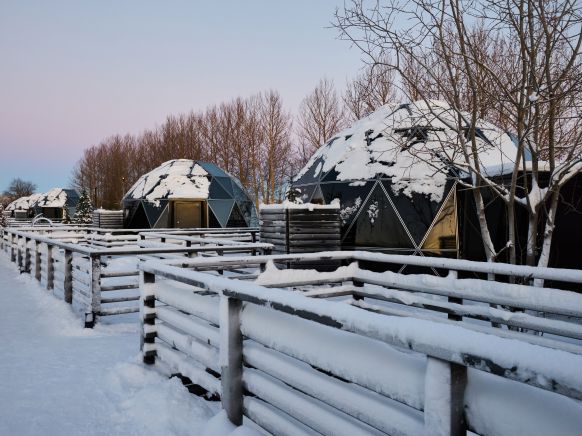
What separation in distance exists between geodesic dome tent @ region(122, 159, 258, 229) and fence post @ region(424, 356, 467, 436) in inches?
888

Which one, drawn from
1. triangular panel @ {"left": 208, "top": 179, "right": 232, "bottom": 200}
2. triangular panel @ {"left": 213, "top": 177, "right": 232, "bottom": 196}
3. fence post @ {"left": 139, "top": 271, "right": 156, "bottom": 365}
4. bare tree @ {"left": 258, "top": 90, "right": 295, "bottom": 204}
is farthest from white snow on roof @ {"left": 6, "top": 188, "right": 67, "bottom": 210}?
fence post @ {"left": 139, "top": 271, "right": 156, "bottom": 365}

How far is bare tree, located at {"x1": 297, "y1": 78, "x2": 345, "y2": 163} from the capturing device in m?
32.6

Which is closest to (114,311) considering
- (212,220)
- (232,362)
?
(232,362)

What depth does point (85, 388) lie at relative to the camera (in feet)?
13.3

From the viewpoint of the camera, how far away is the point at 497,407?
1450mm

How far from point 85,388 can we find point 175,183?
68.0 feet

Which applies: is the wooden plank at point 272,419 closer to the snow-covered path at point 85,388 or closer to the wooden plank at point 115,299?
the snow-covered path at point 85,388

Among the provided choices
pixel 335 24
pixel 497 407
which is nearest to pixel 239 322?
pixel 497 407

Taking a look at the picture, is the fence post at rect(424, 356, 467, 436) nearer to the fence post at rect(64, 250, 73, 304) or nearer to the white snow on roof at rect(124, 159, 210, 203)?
the fence post at rect(64, 250, 73, 304)

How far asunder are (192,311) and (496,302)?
2803mm

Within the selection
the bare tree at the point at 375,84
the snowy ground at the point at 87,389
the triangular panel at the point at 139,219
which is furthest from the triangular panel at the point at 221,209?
the snowy ground at the point at 87,389

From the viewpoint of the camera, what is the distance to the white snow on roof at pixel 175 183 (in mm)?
23547

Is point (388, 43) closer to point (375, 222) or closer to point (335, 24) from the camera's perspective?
point (335, 24)

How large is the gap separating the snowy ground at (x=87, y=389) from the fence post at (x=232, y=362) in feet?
0.36
